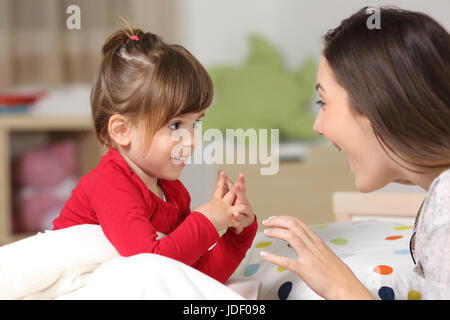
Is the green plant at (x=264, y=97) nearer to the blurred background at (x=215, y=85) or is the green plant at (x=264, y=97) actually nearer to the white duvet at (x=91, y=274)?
the blurred background at (x=215, y=85)

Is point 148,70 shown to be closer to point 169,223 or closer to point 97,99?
point 97,99

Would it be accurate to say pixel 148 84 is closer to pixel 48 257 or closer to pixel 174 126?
pixel 174 126

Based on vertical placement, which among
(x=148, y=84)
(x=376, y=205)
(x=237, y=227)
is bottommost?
(x=376, y=205)

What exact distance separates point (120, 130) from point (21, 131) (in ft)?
5.89

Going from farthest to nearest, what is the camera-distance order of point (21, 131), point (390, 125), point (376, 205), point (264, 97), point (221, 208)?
point (264, 97) < point (21, 131) < point (376, 205) < point (221, 208) < point (390, 125)

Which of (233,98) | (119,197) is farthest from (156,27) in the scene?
(119,197)

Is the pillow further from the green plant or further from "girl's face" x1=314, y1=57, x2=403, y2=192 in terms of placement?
the green plant

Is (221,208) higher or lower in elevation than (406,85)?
lower

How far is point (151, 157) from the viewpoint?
1.04 m

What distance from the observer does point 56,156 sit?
2.55 m

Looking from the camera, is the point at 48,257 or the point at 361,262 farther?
the point at 361,262

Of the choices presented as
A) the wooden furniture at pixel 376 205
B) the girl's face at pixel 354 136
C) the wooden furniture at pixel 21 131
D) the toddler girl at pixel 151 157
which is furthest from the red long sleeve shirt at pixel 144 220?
the wooden furniture at pixel 21 131

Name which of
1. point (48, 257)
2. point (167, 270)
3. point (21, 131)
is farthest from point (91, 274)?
point (21, 131)

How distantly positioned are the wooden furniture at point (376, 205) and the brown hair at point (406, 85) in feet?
2.08
